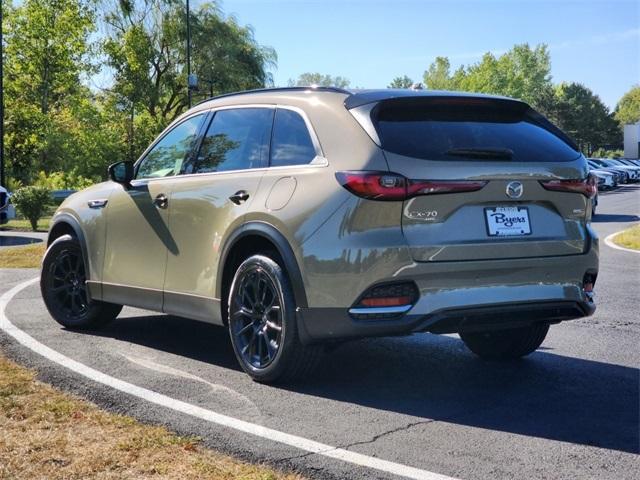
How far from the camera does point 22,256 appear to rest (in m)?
14.2

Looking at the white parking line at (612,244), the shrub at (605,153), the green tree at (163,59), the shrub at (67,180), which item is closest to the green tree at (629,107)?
the shrub at (605,153)

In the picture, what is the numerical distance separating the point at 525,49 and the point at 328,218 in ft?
396

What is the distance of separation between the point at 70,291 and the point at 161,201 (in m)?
1.68

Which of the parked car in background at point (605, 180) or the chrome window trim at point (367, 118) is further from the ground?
the chrome window trim at point (367, 118)

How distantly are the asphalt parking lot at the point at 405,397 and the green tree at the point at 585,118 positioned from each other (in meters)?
91.6

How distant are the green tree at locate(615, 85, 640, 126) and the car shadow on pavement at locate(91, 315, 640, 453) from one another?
17011 centimetres

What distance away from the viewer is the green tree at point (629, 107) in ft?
559

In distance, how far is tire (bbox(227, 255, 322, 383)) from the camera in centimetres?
530

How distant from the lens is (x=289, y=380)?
5.51 metres

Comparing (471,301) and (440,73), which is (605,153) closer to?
(440,73)

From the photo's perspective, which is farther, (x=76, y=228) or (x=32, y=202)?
(x=32, y=202)

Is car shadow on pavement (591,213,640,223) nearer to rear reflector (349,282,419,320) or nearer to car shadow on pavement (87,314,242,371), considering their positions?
car shadow on pavement (87,314,242,371)

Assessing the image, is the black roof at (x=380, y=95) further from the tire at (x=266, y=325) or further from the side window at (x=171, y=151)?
the side window at (x=171, y=151)

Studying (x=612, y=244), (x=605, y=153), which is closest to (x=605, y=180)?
(x=612, y=244)
